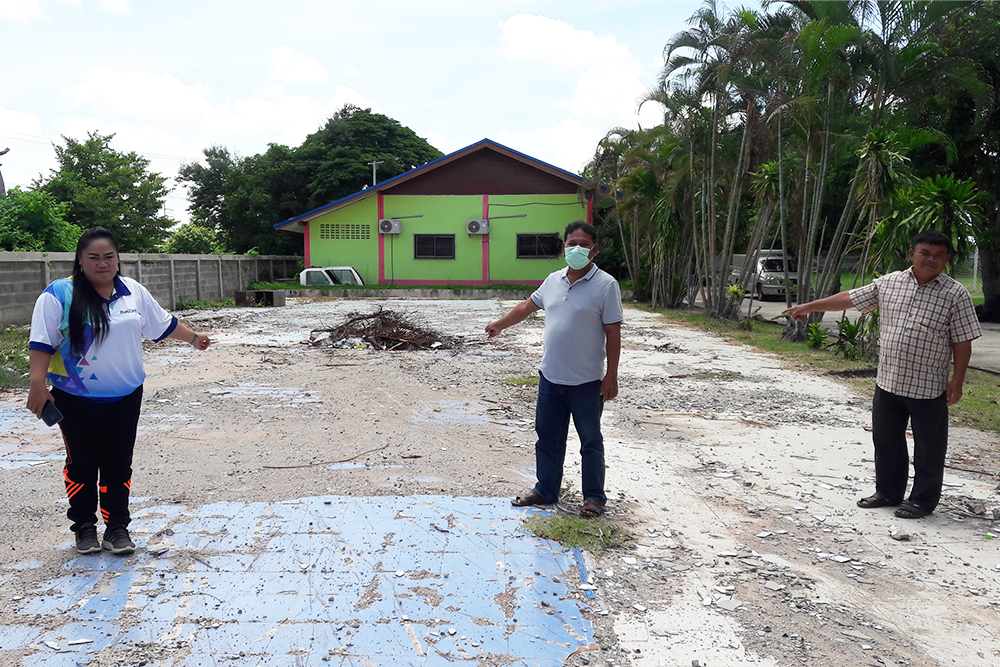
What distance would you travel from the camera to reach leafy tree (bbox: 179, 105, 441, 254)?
3831cm

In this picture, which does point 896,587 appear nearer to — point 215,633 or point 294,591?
point 294,591

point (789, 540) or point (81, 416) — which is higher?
point (81, 416)

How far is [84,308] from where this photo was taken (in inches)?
147

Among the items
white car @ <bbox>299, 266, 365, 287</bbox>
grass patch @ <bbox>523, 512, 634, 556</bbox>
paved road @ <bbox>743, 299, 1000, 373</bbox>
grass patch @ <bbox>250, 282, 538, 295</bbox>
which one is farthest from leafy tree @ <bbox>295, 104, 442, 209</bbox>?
grass patch @ <bbox>523, 512, 634, 556</bbox>

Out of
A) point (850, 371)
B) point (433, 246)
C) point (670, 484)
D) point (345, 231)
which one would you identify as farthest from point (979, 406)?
point (345, 231)

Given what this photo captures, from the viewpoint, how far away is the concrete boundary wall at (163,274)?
47.7 ft

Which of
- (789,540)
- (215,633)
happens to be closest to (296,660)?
(215,633)

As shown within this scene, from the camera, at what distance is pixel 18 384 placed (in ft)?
29.3

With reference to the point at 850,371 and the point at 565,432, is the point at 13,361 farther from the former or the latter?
the point at 850,371

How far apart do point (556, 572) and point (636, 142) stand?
834 inches

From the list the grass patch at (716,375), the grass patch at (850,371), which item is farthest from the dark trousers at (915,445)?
the grass patch at (716,375)

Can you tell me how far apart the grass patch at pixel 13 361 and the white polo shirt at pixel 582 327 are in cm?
746

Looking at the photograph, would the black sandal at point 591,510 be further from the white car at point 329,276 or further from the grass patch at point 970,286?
the white car at point 329,276

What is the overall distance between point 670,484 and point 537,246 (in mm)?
26424
